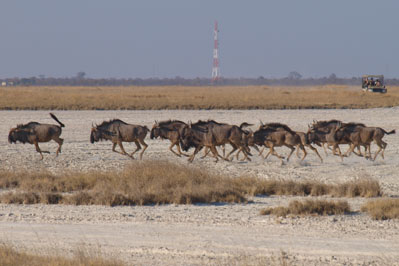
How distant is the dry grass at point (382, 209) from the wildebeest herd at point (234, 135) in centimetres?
697

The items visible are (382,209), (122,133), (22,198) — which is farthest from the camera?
(122,133)

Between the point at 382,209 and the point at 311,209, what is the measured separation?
1.12 meters

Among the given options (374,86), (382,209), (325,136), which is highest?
(374,86)

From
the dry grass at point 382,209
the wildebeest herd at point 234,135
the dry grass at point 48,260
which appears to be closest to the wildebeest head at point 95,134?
the wildebeest herd at point 234,135

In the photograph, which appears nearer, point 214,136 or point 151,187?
point 151,187

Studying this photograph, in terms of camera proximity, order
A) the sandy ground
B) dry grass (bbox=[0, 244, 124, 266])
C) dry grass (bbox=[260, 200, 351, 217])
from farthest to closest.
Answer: dry grass (bbox=[260, 200, 351, 217]) < the sandy ground < dry grass (bbox=[0, 244, 124, 266])

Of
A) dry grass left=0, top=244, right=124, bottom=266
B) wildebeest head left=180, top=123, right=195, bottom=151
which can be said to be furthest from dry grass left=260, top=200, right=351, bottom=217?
wildebeest head left=180, top=123, right=195, bottom=151

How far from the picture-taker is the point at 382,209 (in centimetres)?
1190

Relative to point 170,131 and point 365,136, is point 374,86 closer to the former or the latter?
point 365,136

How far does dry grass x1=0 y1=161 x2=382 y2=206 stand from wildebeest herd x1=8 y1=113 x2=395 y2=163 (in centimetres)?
380

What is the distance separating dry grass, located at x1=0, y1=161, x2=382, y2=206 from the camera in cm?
1359

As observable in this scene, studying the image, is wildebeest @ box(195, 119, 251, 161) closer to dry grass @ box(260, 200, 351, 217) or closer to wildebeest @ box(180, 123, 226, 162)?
wildebeest @ box(180, 123, 226, 162)

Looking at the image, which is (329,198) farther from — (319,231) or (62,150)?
(62,150)

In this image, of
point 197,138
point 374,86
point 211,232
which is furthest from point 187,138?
point 374,86
